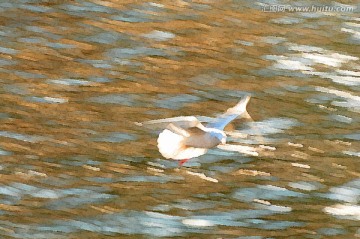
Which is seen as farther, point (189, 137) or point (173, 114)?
point (173, 114)

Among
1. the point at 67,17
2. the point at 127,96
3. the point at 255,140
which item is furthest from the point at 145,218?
the point at 67,17

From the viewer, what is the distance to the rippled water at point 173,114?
4172 millimetres

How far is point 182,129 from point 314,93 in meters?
1.93

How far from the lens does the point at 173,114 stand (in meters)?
5.40

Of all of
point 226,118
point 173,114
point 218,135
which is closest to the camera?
point 218,135

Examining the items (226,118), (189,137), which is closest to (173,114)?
(226,118)

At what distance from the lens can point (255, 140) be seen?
5.04 metres

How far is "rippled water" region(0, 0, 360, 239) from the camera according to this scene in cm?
417

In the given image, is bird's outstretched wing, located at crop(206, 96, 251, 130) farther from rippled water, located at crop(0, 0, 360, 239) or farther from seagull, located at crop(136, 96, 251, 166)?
rippled water, located at crop(0, 0, 360, 239)

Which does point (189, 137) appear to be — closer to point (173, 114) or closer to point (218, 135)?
point (218, 135)

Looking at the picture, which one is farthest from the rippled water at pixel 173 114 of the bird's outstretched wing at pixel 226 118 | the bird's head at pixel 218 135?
the bird's head at pixel 218 135

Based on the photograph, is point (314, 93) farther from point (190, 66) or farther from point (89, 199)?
point (89, 199)

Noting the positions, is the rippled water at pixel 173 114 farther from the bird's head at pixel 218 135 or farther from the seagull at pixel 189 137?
the bird's head at pixel 218 135

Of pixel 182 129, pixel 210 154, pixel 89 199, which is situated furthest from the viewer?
pixel 210 154
